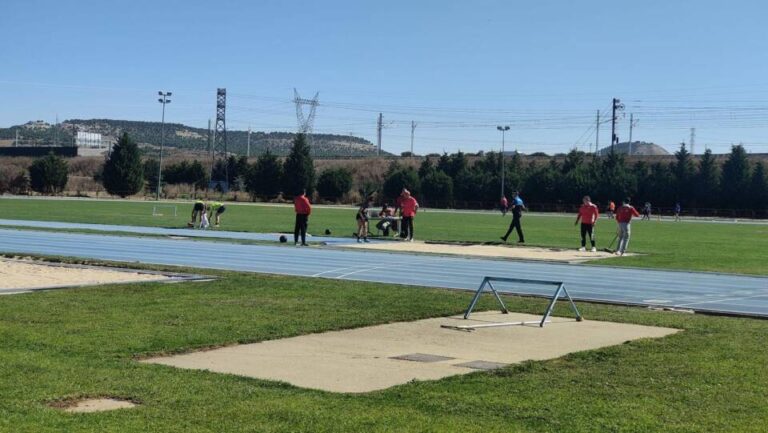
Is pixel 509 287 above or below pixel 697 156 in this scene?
below

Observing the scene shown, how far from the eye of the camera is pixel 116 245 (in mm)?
28453

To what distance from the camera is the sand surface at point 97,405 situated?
7291mm

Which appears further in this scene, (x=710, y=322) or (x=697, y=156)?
(x=697, y=156)

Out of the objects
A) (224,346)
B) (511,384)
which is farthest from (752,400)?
(224,346)

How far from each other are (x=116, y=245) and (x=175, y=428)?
74.3 ft

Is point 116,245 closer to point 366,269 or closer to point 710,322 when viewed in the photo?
point 366,269

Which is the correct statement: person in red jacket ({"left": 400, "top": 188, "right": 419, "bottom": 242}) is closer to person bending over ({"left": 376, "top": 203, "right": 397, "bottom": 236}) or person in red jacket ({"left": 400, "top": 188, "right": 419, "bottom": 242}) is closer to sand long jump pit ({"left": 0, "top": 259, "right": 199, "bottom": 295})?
person bending over ({"left": 376, "top": 203, "right": 397, "bottom": 236})

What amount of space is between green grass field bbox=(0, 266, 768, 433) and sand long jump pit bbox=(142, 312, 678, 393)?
35 centimetres

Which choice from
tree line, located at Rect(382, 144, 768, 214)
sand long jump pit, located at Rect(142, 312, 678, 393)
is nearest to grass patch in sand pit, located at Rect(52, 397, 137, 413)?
sand long jump pit, located at Rect(142, 312, 678, 393)

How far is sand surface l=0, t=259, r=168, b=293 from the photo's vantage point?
16.6 m

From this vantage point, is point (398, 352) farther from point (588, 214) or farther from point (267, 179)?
point (267, 179)

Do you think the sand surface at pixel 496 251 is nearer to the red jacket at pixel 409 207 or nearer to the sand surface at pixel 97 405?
the red jacket at pixel 409 207

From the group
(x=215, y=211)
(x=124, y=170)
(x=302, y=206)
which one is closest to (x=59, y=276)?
(x=302, y=206)

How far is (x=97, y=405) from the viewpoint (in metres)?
7.46
